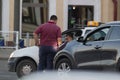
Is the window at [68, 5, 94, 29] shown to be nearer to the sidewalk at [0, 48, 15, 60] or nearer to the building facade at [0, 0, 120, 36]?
the building facade at [0, 0, 120, 36]

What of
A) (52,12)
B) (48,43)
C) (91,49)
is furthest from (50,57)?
(52,12)

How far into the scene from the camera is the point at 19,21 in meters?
27.5

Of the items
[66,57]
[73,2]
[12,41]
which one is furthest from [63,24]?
[66,57]

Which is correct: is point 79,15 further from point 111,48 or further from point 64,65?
point 111,48

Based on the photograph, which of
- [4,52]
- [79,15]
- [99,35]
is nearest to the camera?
[99,35]

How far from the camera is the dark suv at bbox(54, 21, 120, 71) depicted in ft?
29.9

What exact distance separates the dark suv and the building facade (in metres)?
16.9

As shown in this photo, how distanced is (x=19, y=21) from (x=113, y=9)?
19.9ft

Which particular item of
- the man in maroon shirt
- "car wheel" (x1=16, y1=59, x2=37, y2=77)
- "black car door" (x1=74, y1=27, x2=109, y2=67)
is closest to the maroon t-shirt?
the man in maroon shirt

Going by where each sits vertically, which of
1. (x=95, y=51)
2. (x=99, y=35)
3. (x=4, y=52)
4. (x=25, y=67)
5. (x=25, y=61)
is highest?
(x=99, y=35)

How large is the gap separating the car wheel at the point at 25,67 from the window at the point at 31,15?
15322mm

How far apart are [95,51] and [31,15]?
59.9 feet

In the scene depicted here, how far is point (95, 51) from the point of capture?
376 inches

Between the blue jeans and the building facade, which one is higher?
the building facade
